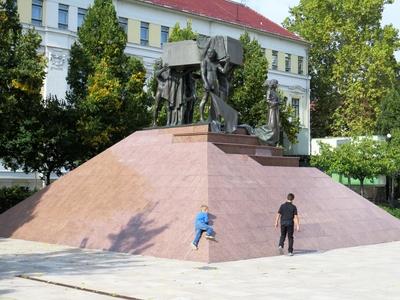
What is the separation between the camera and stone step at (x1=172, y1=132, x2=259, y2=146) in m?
19.7

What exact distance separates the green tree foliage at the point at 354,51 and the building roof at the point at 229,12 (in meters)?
2.68

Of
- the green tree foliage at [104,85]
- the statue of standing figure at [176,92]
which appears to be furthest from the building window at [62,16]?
the statue of standing figure at [176,92]

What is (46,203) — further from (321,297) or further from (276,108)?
(321,297)

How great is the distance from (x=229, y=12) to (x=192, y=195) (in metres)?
39.9

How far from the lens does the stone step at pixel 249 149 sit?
19.6 meters

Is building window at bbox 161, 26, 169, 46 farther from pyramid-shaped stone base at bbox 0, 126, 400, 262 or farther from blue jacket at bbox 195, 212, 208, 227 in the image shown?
blue jacket at bbox 195, 212, 208, 227

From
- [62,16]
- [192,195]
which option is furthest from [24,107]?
[62,16]

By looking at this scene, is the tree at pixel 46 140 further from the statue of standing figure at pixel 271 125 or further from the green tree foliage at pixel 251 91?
the green tree foliage at pixel 251 91

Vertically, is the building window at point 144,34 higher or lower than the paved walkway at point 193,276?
higher

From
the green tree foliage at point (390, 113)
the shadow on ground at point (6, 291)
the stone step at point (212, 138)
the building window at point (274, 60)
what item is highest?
the building window at point (274, 60)

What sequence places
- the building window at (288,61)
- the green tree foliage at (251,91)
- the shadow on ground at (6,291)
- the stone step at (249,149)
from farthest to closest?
the building window at (288,61) < the green tree foliage at (251,91) < the stone step at (249,149) < the shadow on ground at (6,291)

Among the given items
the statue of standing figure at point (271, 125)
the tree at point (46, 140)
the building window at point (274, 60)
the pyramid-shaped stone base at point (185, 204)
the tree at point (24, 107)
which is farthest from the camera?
the building window at point (274, 60)

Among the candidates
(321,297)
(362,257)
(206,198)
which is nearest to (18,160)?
(206,198)

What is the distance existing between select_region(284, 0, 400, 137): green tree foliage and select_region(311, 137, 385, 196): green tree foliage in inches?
422
